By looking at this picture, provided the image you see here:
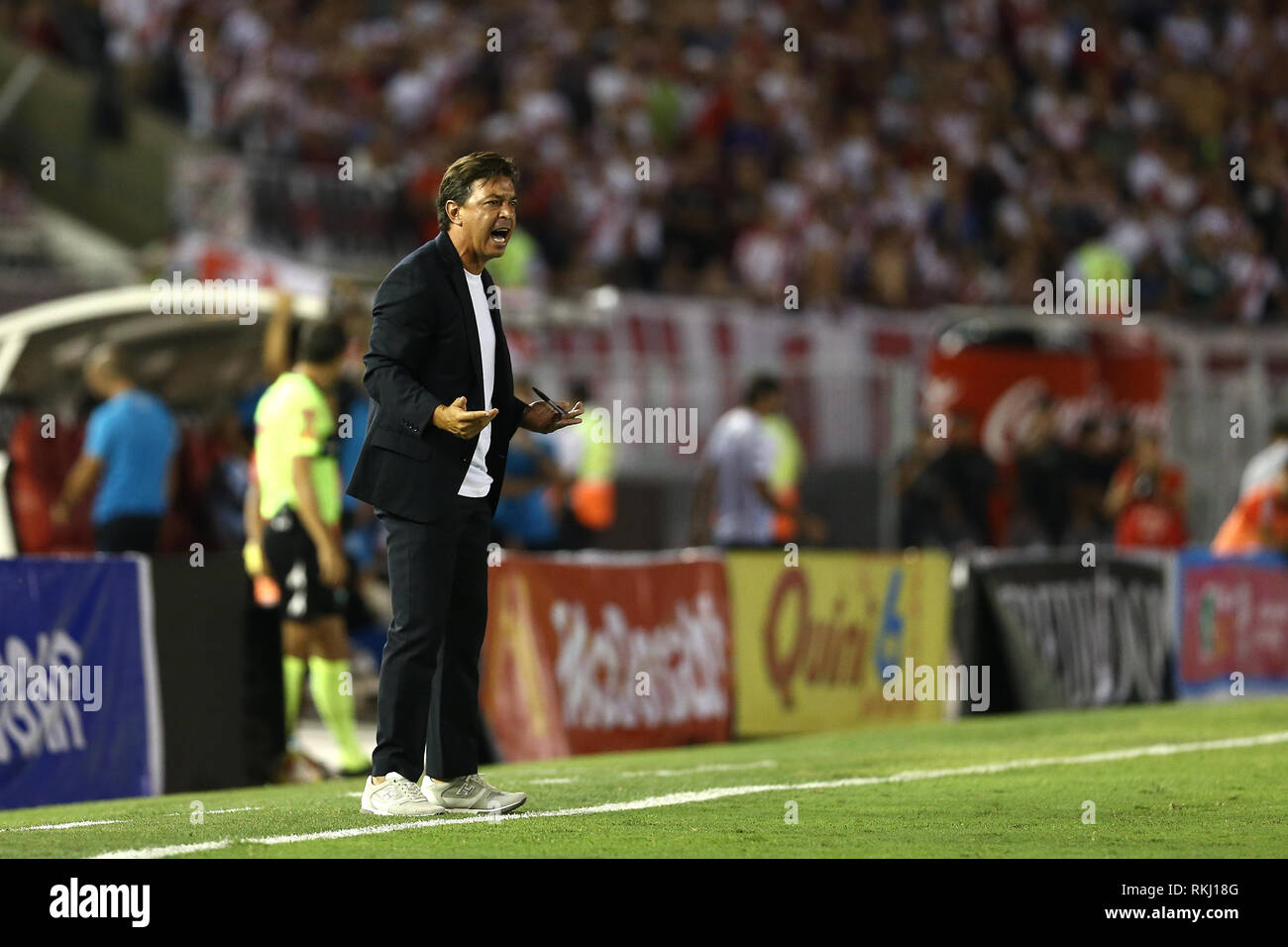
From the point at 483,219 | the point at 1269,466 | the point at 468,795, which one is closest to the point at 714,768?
the point at 468,795

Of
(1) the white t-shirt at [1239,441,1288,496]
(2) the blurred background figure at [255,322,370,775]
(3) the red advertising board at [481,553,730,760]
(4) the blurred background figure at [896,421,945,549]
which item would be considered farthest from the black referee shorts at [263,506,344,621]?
(1) the white t-shirt at [1239,441,1288,496]

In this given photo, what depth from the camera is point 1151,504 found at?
20.0 m

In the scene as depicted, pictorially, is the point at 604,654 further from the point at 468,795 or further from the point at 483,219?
the point at 483,219

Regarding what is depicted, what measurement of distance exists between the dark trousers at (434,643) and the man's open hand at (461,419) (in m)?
0.38

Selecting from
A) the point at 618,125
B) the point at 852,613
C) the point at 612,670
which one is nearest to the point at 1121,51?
the point at 618,125

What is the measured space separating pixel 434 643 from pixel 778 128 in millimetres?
19901

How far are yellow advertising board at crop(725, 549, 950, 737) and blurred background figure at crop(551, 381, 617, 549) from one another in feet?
9.91

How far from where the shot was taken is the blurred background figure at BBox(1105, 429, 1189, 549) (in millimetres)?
19891

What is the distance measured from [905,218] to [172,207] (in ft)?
29.6

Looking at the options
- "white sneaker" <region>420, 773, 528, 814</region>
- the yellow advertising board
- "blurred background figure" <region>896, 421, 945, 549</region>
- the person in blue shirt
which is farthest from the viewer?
"blurred background figure" <region>896, 421, 945, 549</region>

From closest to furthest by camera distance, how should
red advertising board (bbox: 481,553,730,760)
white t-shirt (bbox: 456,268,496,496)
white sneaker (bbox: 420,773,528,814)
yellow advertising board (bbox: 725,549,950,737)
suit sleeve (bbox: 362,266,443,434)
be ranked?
suit sleeve (bbox: 362,266,443,434)
white t-shirt (bbox: 456,268,496,496)
white sneaker (bbox: 420,773,528,814)
red advertising board (bbox: 481,553,730,760)
yellow advertising board (bbox: 725,549,950,737)

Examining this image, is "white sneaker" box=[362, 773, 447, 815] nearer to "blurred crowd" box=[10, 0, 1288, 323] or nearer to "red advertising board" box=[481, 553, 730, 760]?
"red advertising board" box=[481, 553, 730, 760]

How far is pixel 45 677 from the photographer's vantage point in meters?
10.9
